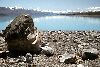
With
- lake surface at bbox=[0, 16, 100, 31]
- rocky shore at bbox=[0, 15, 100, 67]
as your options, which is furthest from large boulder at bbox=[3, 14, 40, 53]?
lake surface at bbox=[0, 16, 100, 31]

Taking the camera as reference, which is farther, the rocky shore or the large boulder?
the large boulder

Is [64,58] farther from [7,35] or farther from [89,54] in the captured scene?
[7,35]

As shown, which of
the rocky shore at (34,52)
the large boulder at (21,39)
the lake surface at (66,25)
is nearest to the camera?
the rocky shore at (34,52)

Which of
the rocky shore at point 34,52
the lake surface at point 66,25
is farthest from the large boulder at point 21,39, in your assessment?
the lake surface at point 66,25

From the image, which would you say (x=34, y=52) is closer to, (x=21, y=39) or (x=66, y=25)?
(x=21, y=39)

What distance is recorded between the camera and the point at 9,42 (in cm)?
1360

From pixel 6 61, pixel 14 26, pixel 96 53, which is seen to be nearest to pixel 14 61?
pixel 6 61

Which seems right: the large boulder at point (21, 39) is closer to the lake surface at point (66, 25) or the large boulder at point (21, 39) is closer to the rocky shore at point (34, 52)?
the rocky shore at point (34, 52)

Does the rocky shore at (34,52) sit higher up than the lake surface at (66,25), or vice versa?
the rocky shore at (34,52)

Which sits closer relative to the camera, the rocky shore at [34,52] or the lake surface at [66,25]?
the rocky shore at [34,52]

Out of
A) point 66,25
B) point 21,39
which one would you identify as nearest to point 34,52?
point 21,39

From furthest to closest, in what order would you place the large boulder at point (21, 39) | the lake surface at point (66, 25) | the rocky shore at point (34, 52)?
1. the lake surface at point (66, 25)
2. the large boulder at point (21, 39)
3. the rocky shore at point (34, 52)

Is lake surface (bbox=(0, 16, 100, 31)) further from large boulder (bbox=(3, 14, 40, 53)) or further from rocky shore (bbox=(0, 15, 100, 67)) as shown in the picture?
large boulder (bbox=(3, 14, 40, 53))

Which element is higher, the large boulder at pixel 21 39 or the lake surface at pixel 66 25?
the large boulder at pixel 21 39
